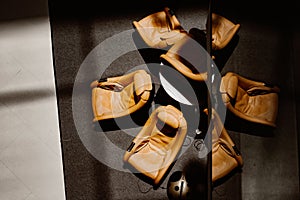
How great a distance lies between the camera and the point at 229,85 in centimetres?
172

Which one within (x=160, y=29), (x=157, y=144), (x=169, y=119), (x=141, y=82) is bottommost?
(x=157, y=144)

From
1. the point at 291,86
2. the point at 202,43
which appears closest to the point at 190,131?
the point at 202,43

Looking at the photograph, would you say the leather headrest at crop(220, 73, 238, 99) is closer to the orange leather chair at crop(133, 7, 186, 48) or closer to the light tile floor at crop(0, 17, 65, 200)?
the orange leather chair at crop(133, 7, 186, 48)

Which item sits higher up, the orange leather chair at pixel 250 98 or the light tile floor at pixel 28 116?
the orange leather chair at pixel 250 98

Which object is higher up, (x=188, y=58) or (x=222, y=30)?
(x=222, y=30)

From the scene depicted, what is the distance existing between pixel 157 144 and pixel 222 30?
558 mm

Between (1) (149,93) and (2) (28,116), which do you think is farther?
(2) (28,116)

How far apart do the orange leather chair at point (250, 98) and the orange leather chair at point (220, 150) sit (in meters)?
0.08

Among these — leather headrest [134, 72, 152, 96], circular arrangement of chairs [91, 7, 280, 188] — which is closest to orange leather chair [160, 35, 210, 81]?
circular arrangement of chairs [91, 7, 280, 188]

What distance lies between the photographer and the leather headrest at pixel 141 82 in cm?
209

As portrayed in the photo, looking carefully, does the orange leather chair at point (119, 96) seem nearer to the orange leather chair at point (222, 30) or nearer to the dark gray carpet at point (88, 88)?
the dark gray carpet at point (88, 88)

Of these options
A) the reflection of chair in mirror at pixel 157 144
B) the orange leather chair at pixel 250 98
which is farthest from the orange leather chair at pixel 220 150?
the reflection of chair in mirror at pixel 157 144

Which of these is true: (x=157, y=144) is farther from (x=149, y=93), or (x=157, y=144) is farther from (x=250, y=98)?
(x=250, y=98)

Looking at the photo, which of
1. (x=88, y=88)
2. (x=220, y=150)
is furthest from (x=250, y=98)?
(x=88, y=88)
